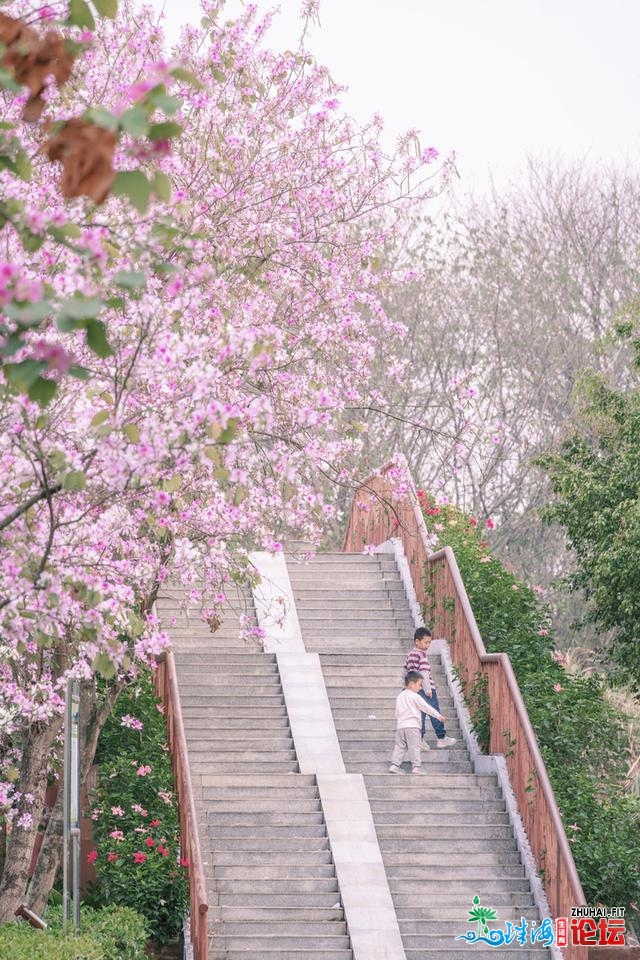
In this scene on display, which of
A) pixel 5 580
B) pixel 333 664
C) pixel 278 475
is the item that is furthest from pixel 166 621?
pixel 5 580

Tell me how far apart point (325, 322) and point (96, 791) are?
17.5ft

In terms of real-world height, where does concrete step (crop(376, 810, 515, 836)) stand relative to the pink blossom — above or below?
below

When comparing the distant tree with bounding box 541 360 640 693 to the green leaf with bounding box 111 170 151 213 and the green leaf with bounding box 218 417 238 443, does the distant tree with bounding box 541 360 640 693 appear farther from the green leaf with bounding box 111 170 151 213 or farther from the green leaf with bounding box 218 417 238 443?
the green leaf with bounding box 111 170 151 213

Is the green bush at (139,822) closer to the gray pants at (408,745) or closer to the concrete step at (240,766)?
the concrete step at (240,766)

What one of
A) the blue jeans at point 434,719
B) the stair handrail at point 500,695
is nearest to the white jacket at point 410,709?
the blue jeans at point 434,719

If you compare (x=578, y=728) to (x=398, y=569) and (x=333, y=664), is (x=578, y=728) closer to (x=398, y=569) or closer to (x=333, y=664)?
(x=333, y=664)

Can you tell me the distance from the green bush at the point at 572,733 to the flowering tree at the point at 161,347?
12.2 feet

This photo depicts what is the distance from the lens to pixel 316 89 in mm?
12008

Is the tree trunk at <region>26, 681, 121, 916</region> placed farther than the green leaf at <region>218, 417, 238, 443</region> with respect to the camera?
Yes

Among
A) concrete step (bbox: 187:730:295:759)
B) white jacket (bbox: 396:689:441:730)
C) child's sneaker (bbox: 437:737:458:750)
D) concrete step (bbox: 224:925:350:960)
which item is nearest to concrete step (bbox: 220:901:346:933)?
concrete step (bbox: 224:925:350:960)

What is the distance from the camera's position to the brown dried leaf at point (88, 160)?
363 cm

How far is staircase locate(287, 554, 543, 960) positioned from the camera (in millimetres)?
11578

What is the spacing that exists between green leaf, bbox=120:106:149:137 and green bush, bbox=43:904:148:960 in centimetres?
700

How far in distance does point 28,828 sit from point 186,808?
1.44 meters
